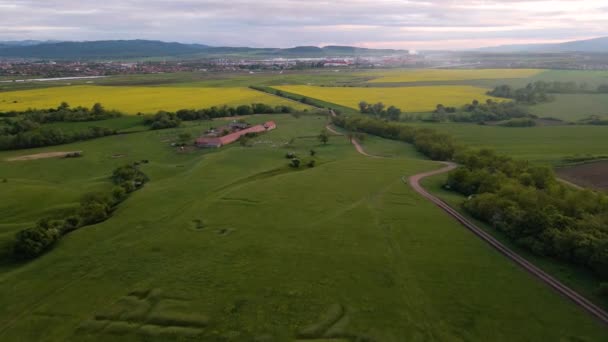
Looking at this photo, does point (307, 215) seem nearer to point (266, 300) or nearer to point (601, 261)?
point (266, 300)

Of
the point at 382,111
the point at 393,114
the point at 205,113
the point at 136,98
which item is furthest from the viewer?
the point at 136,98

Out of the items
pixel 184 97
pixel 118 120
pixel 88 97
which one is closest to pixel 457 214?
pixel 118 120

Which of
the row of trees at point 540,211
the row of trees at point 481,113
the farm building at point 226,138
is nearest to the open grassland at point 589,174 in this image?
the row of trees at point 540,211

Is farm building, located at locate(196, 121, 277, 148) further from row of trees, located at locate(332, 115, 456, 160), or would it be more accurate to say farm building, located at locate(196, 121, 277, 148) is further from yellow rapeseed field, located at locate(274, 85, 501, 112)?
yellow rapeseed field, located at locate(274, 85, 501, 112)

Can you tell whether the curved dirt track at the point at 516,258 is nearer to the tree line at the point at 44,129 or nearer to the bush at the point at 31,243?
the bush at the point at 31,243

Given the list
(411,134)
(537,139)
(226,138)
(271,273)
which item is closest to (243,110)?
(226,138)

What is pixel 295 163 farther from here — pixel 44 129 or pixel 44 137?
pixel 44 129
